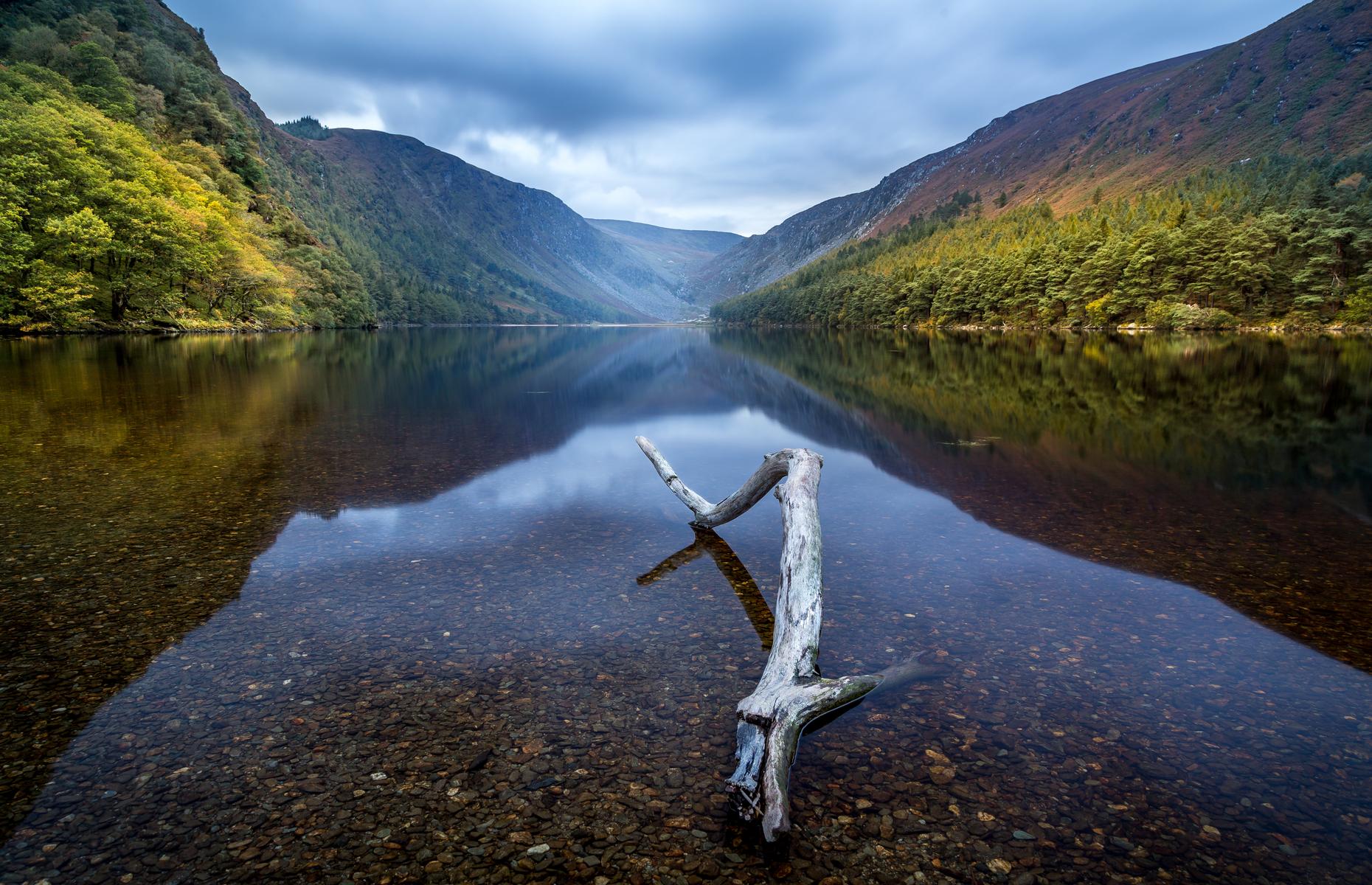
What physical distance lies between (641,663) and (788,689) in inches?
78.5

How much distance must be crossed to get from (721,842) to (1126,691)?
4.51 m

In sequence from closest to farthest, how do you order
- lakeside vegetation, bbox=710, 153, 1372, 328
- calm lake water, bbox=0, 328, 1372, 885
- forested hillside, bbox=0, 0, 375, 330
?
calm lake water, bbox=0, 328, 1372, 885 < forested hillside, bbox=0, 0, 375, 330 < lakeside vegetation, bbox=710, 153, 1372, 328

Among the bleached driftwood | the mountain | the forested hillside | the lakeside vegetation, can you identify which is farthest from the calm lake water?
the lakeside vegetation

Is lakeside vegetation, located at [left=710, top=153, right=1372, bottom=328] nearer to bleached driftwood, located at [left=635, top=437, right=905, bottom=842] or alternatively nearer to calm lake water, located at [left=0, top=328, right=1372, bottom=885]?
calm lake water, located at [left=0, top=328, right=1372, bottom=885]

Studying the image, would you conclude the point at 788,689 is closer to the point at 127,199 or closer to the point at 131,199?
the point at 127,199

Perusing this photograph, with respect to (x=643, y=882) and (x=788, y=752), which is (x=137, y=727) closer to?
Answer: (x=643, y=882)

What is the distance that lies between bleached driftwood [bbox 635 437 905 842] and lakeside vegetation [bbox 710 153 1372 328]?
295ft

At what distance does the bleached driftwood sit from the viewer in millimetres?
4668

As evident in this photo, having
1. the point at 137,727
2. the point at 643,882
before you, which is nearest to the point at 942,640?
the point at 643,882

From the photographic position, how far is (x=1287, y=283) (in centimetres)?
7412

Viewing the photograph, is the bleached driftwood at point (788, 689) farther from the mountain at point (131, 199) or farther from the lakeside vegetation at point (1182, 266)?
the lakeside vegetation at point (1182, 266)

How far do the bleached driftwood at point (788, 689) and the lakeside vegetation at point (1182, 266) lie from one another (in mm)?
89911

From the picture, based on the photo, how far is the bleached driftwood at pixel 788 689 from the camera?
4668 millimetres

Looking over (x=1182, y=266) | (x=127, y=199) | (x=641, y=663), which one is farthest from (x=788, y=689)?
(x=1182, y=266)
